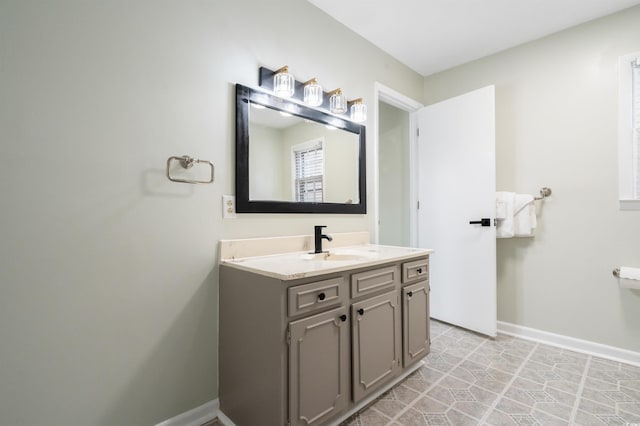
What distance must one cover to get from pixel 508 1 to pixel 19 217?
304cm

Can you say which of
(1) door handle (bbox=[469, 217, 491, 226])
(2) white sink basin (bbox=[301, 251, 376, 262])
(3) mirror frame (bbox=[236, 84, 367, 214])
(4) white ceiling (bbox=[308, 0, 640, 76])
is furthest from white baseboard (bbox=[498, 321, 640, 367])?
(4) white ceiling (bbox=[308, 0, 640, 76])

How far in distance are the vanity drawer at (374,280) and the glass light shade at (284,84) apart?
114cm

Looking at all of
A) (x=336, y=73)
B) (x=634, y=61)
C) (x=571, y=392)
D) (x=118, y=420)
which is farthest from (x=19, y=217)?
(x=634, y=61)

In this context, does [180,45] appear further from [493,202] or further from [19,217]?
[493,202]

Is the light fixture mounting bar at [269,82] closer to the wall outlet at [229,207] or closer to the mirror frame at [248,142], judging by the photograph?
the mirror frame at [248,142]

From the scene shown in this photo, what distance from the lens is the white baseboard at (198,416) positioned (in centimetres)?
141

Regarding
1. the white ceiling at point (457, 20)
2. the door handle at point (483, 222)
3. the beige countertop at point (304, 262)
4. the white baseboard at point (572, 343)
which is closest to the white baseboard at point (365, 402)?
the beige countertop at point (304, 262)

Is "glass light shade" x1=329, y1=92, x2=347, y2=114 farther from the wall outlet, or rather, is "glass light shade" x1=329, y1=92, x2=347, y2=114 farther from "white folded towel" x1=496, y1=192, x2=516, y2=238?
"white folded towel" x1=496, y1=192, x2=516, y2=238

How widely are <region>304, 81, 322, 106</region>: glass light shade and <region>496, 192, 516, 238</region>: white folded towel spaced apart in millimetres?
1813

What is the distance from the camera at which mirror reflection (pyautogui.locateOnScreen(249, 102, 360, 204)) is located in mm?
1740

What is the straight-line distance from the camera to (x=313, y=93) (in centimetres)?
188

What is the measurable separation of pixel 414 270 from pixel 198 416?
1.49 metres

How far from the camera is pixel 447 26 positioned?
91.5 inches

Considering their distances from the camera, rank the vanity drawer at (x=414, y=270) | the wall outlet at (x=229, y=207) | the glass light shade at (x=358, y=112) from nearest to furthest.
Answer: the wall outlet at (x=229, y=207) < the vanity drawer at (x=414, y=270) < the glass light shade at (x=358, y=112)
